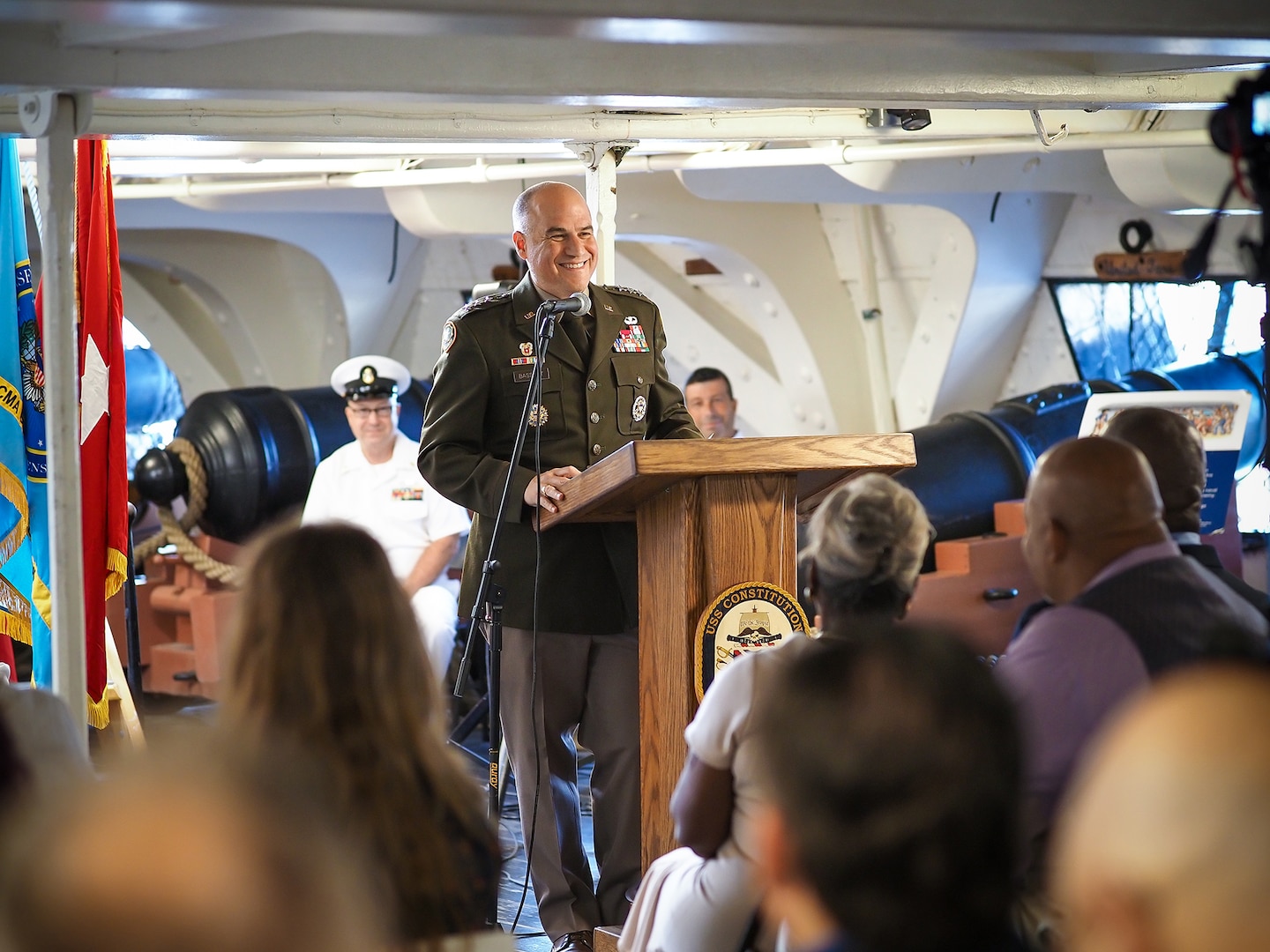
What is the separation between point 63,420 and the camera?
305 centimetres

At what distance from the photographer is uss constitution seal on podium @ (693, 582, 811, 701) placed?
283 cm

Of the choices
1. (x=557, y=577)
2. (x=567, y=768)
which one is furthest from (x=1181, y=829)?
(x=567, y=768)

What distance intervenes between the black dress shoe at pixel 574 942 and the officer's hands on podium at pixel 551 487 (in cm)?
99

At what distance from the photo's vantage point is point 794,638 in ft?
7.48

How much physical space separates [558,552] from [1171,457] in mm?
1348

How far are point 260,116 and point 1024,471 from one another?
3.24 m

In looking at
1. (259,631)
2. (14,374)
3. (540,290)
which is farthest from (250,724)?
(14,374)

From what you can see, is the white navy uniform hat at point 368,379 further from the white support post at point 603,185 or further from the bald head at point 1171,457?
the bald head at point 1171,457

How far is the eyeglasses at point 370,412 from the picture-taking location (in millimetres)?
6473

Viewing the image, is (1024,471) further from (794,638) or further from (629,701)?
(794,638)

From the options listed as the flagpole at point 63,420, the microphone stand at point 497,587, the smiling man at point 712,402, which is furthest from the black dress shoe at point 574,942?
the smiling man at point 712,402

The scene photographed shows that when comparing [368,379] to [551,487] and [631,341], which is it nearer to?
[631,341]

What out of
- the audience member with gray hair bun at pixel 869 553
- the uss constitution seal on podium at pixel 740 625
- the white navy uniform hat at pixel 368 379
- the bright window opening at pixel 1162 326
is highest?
the bright window opening at pixel 1162 326

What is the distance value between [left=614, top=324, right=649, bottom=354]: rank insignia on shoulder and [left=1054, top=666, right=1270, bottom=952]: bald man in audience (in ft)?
8.76
